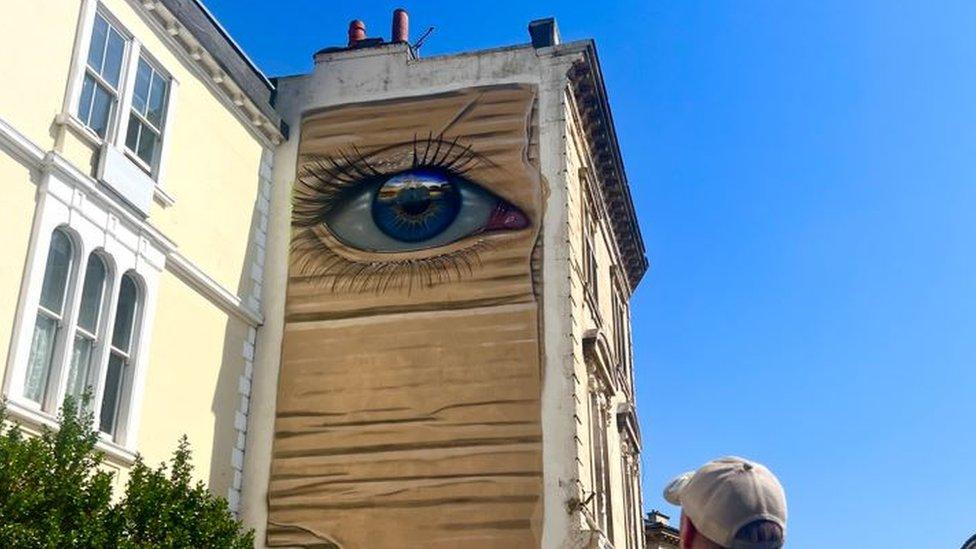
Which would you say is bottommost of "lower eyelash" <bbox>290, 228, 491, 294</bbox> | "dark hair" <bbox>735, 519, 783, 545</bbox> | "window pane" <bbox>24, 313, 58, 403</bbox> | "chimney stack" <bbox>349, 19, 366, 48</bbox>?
"dark hair" <bbox>735, 519, 783, 545</bbox>

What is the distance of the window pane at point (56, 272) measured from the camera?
1063cm

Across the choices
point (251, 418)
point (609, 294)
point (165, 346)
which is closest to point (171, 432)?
point (165, 346)

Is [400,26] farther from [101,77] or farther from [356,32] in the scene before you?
[101,77]

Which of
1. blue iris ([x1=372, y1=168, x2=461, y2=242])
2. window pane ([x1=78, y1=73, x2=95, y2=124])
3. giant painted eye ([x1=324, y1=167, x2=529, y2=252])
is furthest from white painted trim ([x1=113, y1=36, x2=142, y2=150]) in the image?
blue iris ([x1=372, y1=168, x2=461, y2=242])

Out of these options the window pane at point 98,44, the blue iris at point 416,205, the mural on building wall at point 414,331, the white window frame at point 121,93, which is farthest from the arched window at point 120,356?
the blue iris at point 416,205

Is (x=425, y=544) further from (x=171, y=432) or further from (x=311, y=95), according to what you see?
(x=311, y=95)

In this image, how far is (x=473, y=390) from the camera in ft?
45.9

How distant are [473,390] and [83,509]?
23.2ft

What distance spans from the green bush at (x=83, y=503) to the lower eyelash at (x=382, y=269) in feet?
21.0

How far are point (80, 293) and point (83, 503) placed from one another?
157 inches

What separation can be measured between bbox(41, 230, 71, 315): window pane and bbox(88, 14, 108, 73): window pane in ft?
7.40

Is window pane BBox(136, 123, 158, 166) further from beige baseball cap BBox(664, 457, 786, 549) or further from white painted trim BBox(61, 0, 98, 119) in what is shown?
beige baseball cap BBox(664, 457, 786, 549)

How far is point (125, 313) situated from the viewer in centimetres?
1191

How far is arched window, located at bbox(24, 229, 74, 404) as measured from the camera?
10312 millimetres
